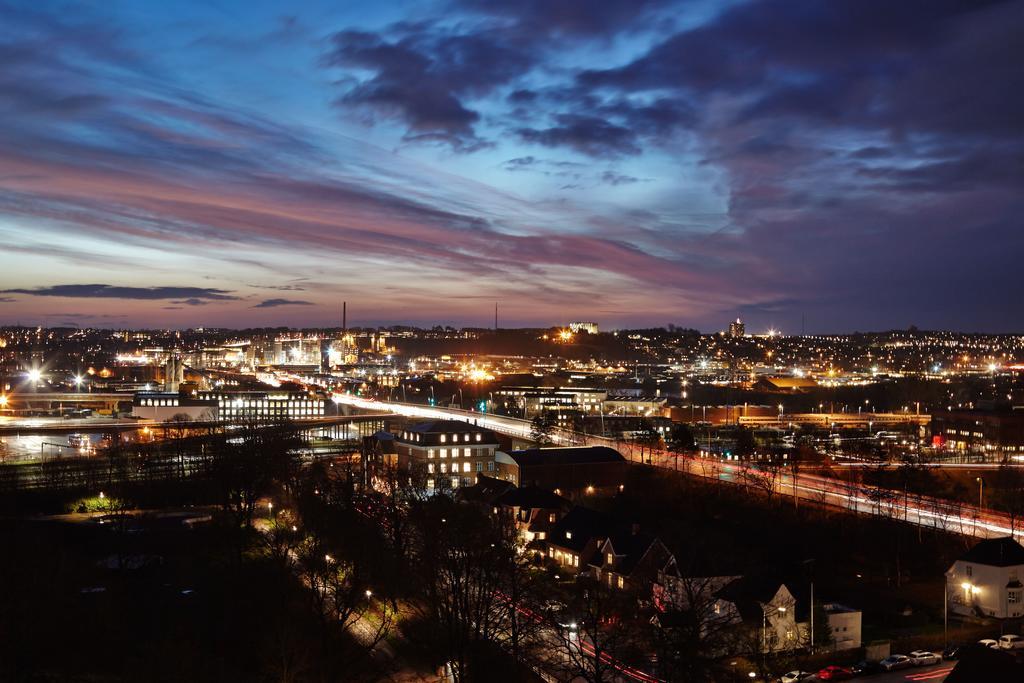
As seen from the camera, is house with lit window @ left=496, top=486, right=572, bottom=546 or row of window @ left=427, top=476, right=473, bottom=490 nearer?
house with lit window @ left=496, top=486, right=572, bottom=546

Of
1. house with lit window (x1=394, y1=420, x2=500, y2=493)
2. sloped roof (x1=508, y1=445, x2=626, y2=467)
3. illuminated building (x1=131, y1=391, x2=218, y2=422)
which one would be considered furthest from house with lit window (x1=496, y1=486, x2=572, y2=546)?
→ illuminated building (x1=131, y1=391, x2=218, y2=422)

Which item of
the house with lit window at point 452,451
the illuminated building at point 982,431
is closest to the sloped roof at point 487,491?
the house with lit window at point 452,451

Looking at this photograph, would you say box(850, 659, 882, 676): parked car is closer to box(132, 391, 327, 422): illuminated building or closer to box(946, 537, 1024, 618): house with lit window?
box(946, 537, 1024, 618): house with lit window

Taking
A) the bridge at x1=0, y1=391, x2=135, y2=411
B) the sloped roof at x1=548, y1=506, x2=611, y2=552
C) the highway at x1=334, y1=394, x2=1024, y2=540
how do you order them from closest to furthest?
the sloped roof at x1=548, y1=506, x2=611, y2=552 → the highway at x1=334, y1=394, x2=1024, y2=540 → the bridge at x1=0, y1=391, x2=135, y2=411

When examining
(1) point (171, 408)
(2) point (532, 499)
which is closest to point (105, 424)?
(1) point (171, 408)

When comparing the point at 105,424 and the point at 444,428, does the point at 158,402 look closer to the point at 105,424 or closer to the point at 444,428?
the point at 105,424

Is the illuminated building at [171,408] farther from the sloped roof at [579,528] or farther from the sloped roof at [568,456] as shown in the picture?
the sloped roof at [579,528]

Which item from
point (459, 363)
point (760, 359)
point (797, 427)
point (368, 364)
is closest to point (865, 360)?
point (760, 359)
